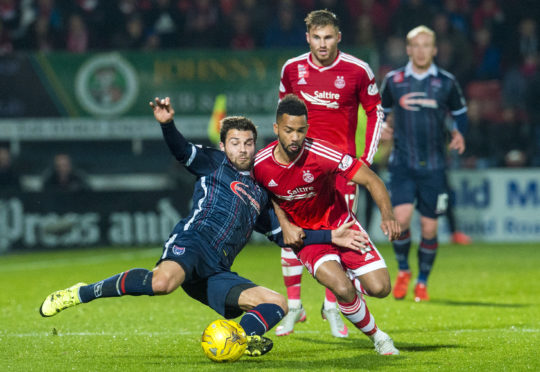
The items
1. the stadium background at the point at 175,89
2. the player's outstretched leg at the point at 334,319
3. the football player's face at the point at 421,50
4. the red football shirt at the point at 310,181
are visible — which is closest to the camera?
the red football shirt at the point at 310,181

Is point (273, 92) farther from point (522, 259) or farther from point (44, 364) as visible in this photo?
point (44, 364)

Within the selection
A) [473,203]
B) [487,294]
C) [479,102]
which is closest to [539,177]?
[473,203]

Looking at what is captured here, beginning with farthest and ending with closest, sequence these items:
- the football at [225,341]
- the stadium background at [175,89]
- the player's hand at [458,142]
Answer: the stadium background at [175,89], the player's hand at [458,142], the football at [225,341]

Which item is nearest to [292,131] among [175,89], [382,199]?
[382,199]

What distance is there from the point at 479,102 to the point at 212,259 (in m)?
11.3

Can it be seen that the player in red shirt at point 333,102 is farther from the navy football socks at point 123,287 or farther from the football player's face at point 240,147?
the navy football socks at point 123,287

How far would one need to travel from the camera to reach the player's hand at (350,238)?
6.25 metres

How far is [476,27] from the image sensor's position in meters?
17.7

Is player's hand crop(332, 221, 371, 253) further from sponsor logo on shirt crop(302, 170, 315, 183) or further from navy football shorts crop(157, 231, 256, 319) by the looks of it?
navy football shorts crop(157, 231, 256, 319)

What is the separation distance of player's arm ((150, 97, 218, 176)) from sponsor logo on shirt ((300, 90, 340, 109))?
1.23m

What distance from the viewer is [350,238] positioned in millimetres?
6281

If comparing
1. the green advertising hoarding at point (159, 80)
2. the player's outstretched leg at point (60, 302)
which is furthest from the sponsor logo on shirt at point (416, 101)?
the green advertising hoarding at point (159, 80)

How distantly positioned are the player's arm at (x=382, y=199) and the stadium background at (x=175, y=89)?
347 inches

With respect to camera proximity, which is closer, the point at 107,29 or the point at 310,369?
the point at 310,369
